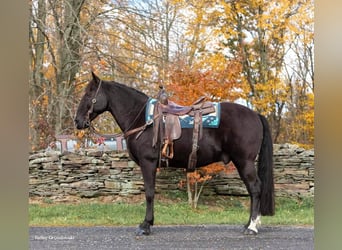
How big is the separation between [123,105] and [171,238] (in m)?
1.33

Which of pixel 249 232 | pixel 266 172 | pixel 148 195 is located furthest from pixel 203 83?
pixel 249 232

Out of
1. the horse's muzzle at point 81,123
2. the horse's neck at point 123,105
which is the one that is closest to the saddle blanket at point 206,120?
the horse's neck at point 123,105

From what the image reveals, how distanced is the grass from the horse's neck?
0.90m

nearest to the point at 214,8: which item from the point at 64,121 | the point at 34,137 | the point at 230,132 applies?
the point at 230,132

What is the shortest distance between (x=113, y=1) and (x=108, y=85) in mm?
998

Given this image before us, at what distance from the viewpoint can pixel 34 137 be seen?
5.32 m

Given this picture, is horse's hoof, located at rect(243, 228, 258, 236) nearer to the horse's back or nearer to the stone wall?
the stone wall

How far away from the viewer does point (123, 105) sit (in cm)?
495

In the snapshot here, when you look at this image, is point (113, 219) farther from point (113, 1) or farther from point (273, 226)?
point (113, 1)

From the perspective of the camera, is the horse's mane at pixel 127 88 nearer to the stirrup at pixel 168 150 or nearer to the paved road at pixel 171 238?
the stirrup at pixel 168 150

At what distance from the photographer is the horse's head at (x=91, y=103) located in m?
4.89

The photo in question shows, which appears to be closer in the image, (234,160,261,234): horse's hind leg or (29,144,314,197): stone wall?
(234,160,261,234): horse's hind leg

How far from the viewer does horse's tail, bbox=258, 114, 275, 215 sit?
4.94m

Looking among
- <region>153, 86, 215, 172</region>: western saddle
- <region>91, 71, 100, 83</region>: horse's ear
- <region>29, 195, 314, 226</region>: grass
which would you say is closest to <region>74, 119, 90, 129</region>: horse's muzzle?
<region>91, 71, 100, 83</region>: horse's ear
